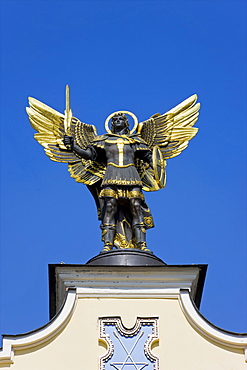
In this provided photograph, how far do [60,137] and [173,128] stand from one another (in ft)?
6.21

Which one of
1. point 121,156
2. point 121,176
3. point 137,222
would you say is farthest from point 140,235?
point 121,156

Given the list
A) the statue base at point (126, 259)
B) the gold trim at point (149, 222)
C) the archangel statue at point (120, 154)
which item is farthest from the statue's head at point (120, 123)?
the statue base at point (126, 259)

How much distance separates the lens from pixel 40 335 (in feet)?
47.8

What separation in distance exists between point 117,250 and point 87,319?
1.37 meters

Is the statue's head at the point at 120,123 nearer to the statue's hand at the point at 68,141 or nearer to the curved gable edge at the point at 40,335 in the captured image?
the statue's hand at the point at 68,141

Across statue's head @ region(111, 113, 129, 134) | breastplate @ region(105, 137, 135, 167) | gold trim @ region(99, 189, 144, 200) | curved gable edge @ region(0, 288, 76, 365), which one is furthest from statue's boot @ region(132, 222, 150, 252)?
statue's head @ region(111, 113, 129, 134)

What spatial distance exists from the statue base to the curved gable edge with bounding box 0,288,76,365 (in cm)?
84

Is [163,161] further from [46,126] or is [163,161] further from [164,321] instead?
[164,321]

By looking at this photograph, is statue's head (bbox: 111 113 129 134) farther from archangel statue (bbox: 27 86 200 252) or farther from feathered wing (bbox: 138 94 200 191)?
feathered wing (bbox: 138 94 200 191)

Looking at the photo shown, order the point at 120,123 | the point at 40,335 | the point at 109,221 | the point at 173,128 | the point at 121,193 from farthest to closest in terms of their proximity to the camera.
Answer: the point at 173,128 → the point at 120,123 → the point at 121,193 → the point at 109,221 → the point at 40,335

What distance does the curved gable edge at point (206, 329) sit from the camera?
575 inches

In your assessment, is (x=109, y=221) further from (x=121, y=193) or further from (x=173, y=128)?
(x=173, y=128)

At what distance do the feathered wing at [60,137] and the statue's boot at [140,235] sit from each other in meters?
1.22

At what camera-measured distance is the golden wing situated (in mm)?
17688
